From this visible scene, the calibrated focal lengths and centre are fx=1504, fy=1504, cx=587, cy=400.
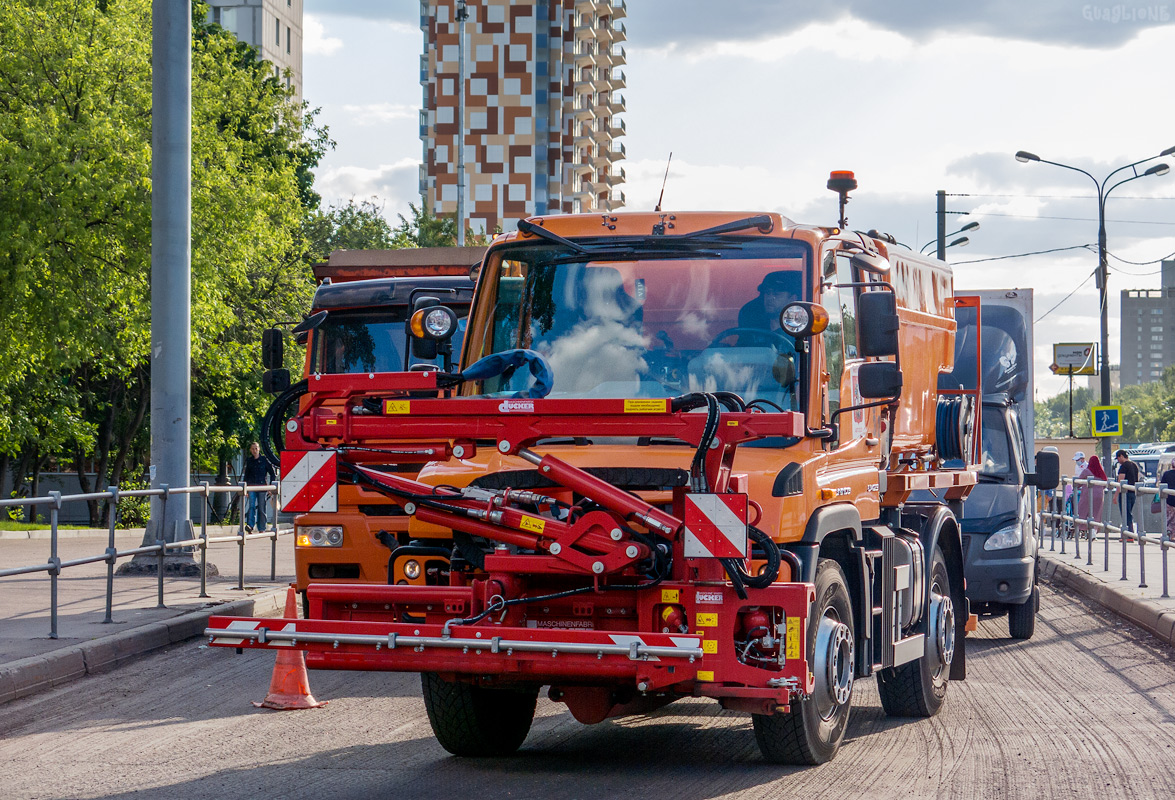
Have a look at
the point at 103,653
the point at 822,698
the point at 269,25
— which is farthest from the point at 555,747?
the point at 269,25

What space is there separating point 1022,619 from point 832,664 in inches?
275

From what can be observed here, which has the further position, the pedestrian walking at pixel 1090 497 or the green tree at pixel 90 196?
the green tree at pixel 90 196

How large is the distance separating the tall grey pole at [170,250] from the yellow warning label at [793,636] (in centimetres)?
1156

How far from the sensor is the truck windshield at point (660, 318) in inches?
299

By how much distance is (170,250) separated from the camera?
1689 cm

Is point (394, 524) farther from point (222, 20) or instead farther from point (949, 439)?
point (222, 20)

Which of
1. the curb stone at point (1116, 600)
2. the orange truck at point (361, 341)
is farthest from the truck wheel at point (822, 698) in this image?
the curb stone at point (1116, 600)

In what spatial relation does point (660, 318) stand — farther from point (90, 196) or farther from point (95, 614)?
point (90, 196)

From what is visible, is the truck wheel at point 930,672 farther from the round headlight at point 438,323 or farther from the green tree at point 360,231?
the green tree at point 360,231

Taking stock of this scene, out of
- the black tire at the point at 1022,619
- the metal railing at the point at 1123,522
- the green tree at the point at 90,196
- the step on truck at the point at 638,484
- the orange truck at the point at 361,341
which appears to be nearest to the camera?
the step on truck at the point at 638,484

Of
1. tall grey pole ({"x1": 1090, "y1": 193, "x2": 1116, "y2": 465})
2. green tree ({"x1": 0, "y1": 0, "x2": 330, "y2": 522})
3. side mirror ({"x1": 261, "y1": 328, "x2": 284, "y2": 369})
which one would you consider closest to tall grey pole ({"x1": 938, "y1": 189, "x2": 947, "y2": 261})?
tall grey pole ({"x1": 1090, "y1": 193, "x2": 1116, "y2": 465})

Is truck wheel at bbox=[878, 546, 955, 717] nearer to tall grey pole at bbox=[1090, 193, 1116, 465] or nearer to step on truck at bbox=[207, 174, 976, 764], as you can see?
step on truck at bbox=[207, 174, 976, 764]

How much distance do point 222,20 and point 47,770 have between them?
275 feet

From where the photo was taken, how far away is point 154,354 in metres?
16.8
